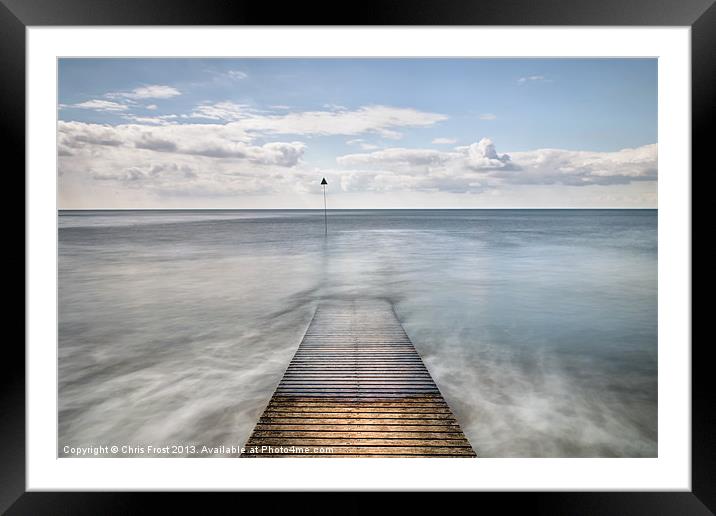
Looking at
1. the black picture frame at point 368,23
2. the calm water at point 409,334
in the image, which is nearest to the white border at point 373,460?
the black picture frame at point 368,23

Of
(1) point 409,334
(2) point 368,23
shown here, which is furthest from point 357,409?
(1) point 409,334

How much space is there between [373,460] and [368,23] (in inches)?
52.4

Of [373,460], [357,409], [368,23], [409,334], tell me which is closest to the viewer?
[368,23]

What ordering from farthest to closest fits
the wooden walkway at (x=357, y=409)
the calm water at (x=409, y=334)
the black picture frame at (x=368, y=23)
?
the calm water at (x=409, y=334)
the wooden walkway at (x=357, y=409)
the black picture frame at (x=368, y=23)

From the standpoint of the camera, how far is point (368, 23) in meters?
1.14

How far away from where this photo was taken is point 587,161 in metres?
22.4

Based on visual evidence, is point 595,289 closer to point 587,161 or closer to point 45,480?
point 45,480

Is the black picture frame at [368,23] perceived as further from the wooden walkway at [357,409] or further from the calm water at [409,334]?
the calm water at [409,334]

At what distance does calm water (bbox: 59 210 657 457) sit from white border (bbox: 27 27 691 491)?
32.4 inches

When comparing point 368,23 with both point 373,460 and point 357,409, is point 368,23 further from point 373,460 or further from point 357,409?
point 357,409

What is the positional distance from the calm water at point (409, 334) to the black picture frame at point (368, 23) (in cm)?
86

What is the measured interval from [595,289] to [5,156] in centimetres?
669

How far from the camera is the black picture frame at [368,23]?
1125mm

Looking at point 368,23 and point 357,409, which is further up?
point 368,23
